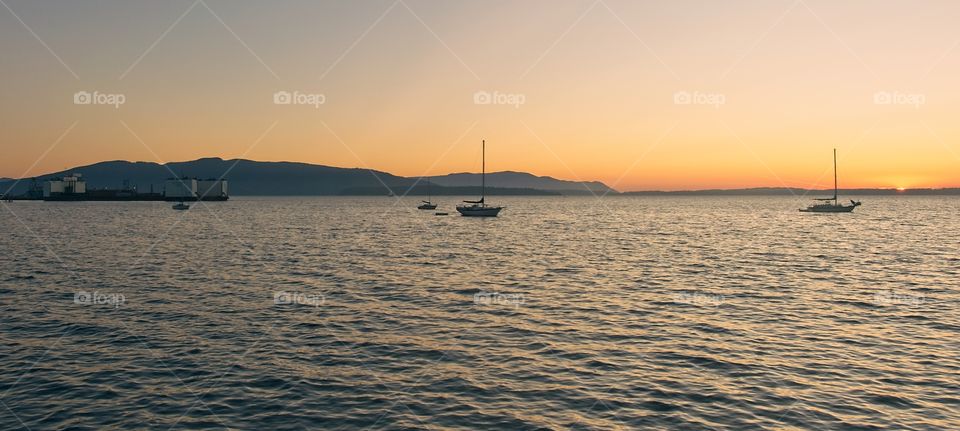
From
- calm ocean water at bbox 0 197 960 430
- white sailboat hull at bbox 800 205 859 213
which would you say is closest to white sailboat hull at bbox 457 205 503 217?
calm ocean water at bbox 0 197 960 430

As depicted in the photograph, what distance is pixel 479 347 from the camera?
23.0m

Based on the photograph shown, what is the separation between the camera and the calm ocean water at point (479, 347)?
632 inches

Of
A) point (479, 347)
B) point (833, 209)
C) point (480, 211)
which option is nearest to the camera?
point (479, 347)

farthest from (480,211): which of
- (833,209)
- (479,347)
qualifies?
(479,347)

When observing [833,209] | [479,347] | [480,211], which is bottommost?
[479,347]

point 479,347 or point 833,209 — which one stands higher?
point 833,209

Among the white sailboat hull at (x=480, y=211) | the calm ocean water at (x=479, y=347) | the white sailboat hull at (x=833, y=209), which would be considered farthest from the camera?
the white sailboat hull at (x=833, y=209)

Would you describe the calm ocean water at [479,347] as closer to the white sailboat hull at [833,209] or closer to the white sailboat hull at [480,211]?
the white sailboat hull at [480,211]

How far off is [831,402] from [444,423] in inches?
402

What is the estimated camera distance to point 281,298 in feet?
111

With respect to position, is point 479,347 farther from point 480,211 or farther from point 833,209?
point 833,209

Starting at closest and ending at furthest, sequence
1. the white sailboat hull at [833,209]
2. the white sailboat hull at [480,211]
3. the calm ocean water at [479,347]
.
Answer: the calm ocean water at [479,347], the white sailboat hull at [480,211], the white sailboat hull at [833,209]

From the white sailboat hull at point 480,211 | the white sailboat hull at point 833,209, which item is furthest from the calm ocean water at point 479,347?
the white sailboat hull at point 833,209

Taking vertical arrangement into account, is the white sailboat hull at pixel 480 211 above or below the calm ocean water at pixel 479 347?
above
